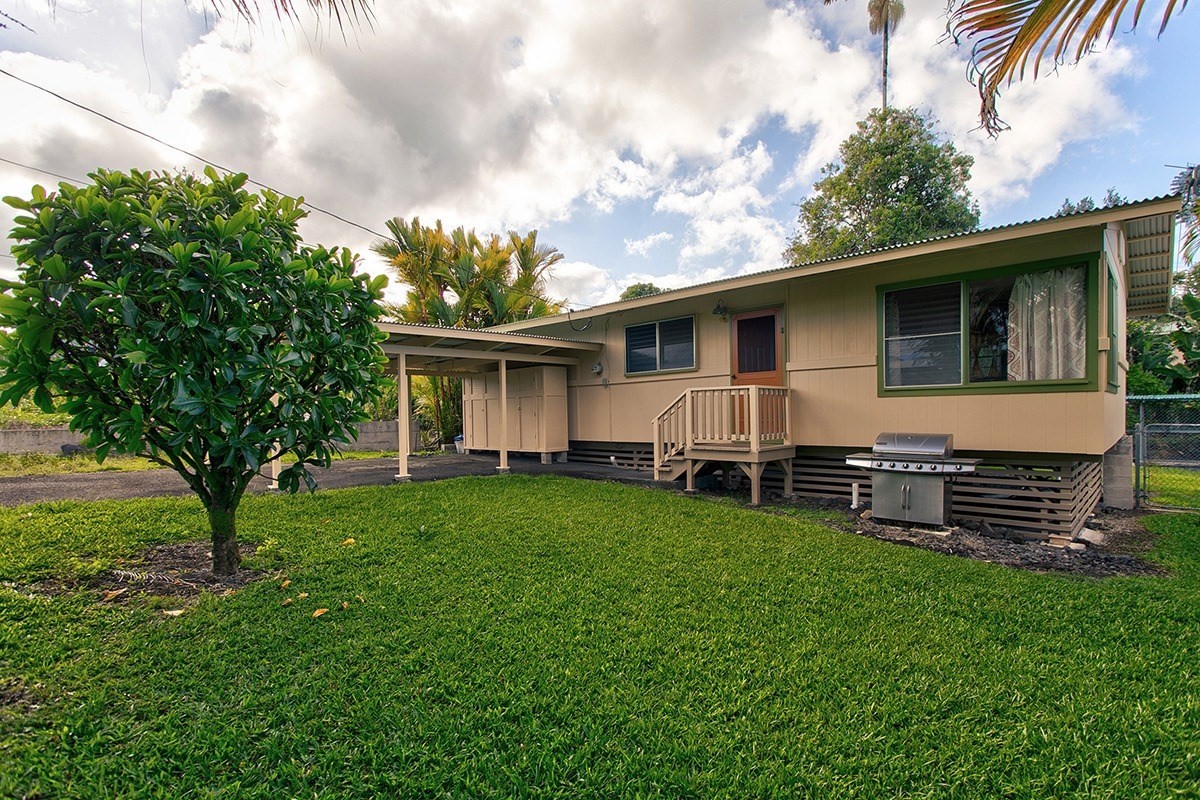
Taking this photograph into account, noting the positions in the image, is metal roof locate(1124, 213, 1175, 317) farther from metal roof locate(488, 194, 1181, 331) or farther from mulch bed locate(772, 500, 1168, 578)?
mulch bed locate(772, 500, 1168, 578)

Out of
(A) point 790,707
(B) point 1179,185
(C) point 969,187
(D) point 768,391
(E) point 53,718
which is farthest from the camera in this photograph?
(C) point 969,187

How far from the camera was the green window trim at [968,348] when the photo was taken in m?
5.22

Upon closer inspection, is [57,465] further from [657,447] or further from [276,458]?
[657,447]

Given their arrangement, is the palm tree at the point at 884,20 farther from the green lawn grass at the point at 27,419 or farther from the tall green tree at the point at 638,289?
the green lawn grass at the point at 27,419

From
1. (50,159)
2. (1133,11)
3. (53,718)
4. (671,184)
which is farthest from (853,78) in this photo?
Result: (53,718)

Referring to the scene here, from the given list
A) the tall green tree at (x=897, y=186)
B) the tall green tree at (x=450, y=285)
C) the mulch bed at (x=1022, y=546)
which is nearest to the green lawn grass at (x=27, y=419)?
the tall green tree at (x=450, y=285)

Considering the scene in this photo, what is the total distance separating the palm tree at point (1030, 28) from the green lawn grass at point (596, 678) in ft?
Result: 9.10

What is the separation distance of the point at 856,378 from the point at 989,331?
4.83ft

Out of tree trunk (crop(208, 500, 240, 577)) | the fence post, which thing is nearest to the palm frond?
tree trunk (crop(208, 500, 240, 577))

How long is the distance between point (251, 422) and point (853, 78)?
836 inches

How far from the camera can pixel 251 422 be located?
133 inches

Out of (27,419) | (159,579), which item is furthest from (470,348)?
(27,419)

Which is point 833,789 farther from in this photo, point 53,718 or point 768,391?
point 768,391

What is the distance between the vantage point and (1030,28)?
6.80ft
